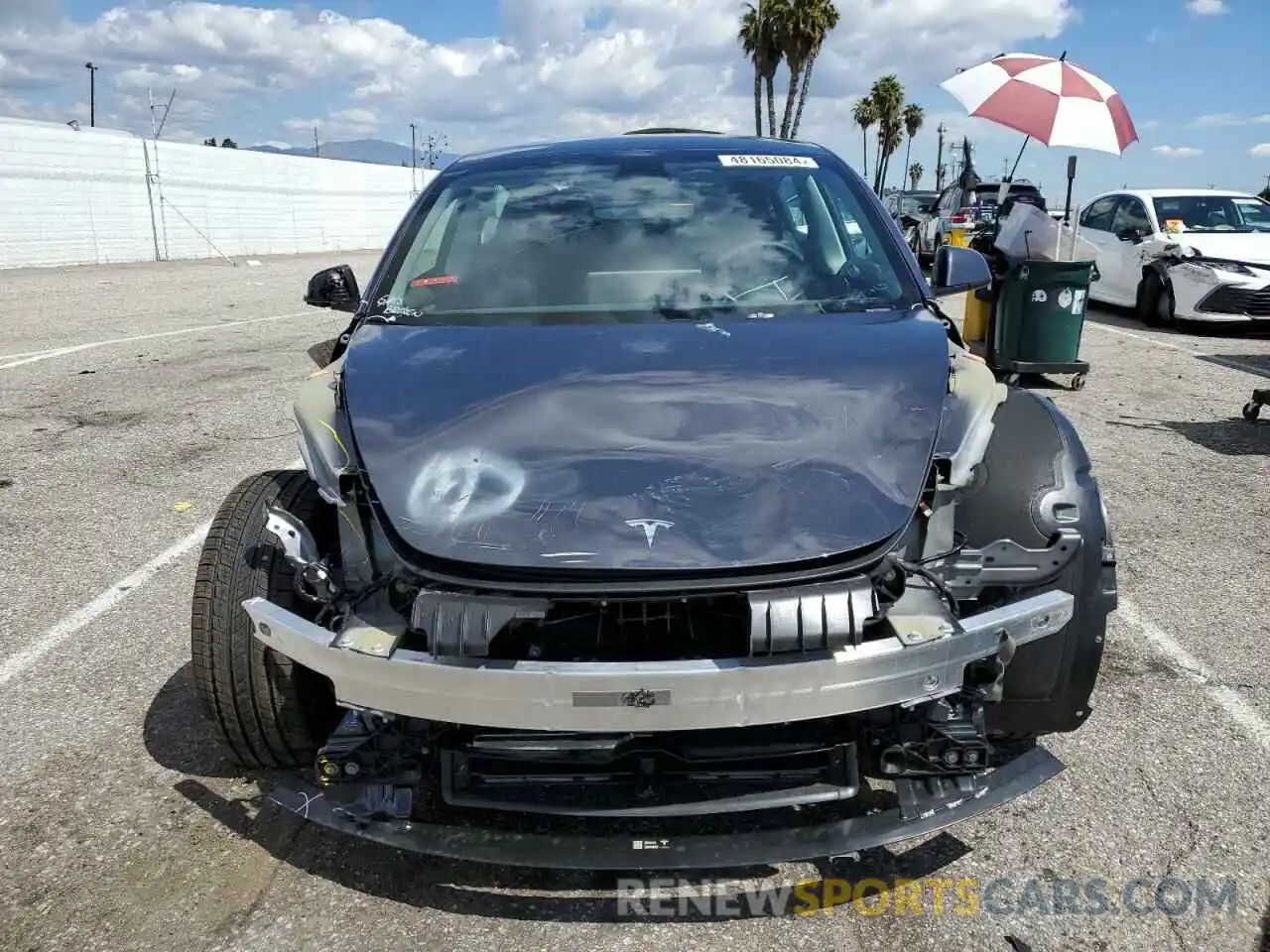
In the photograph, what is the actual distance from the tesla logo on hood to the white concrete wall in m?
24.1

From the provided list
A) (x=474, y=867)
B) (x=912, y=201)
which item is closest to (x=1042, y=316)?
(x=474, y=867)

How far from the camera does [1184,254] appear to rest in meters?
11.6

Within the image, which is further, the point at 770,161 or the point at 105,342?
the point at 105,342

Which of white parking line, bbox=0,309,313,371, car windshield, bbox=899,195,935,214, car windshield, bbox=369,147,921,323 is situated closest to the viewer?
car windshield, bbox=369,147,921,323

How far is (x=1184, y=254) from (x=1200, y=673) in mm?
9813

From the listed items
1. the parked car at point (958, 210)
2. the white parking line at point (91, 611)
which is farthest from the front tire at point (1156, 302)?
the white parking line at point (91, 611)

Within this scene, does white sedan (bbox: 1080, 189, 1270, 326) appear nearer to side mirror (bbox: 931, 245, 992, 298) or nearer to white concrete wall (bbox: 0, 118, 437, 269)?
side mirror (bbox: 931, 245, 992, 298)

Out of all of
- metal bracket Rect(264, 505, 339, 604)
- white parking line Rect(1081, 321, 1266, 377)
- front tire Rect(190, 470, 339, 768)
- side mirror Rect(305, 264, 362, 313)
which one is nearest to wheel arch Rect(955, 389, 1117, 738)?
metal bracket Rect(264, 505, 339, 604)

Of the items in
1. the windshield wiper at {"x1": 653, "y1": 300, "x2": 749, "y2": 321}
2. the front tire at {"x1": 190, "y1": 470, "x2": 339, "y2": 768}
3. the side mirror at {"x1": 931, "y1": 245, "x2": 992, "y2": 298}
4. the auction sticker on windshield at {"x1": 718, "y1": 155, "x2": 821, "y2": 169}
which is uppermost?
the auction sticker on windshield at {"x1": 718, "y1": 155, "x2": 821, "y2": 169}

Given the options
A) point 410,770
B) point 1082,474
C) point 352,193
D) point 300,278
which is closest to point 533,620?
point 410,770

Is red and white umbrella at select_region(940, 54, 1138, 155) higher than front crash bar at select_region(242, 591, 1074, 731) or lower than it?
higher

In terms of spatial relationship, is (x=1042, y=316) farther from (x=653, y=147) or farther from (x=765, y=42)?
(x=765, y=42)

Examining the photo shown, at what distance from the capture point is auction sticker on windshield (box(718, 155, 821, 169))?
3.67 metres

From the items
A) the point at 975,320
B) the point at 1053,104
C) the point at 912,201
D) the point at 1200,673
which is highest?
the point at 912,201
